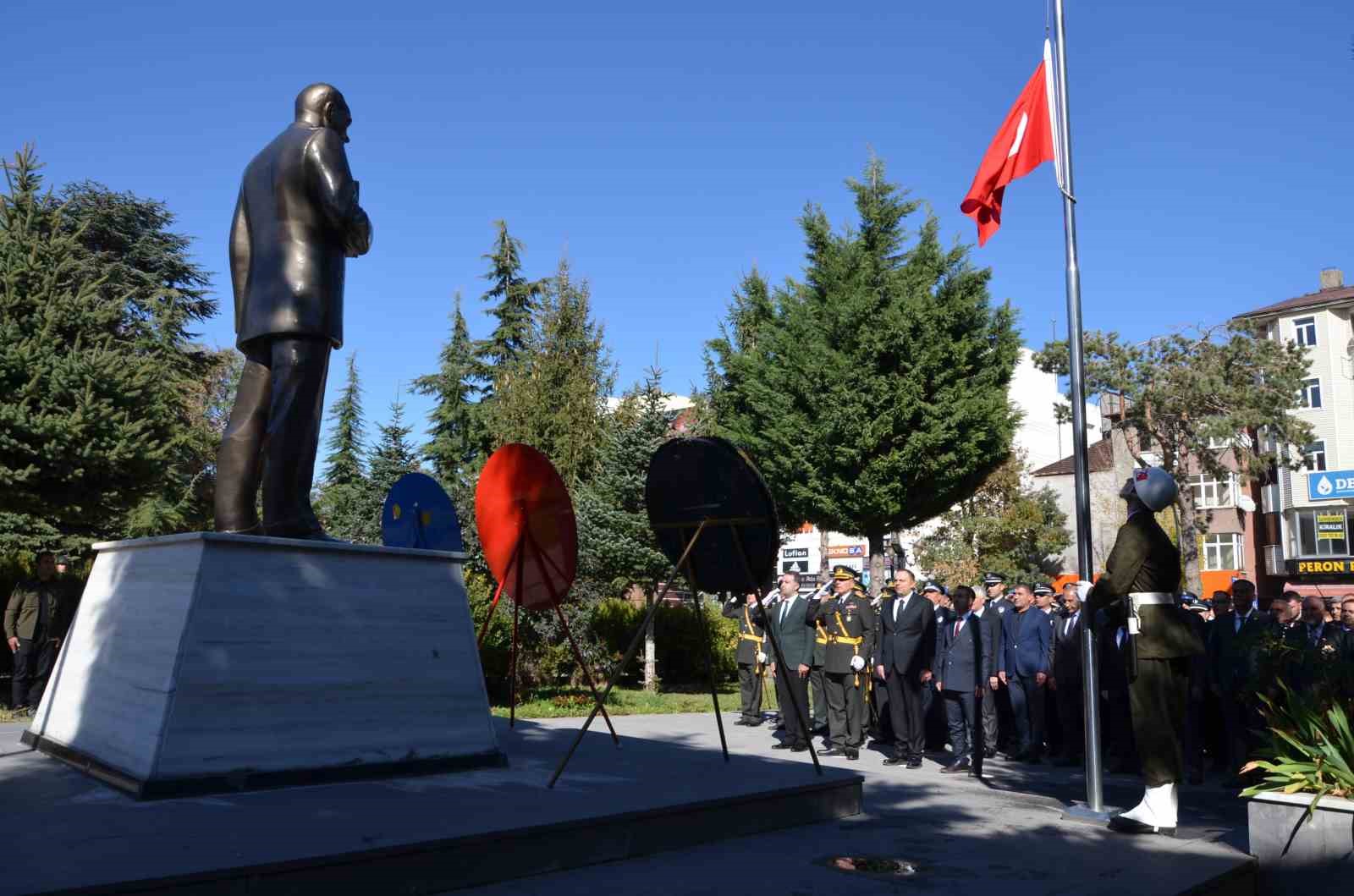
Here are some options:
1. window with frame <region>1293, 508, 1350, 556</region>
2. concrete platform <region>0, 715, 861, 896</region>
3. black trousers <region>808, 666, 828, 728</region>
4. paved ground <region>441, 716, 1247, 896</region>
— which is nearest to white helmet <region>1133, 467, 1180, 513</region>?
paved ground <region>441, 716, 1247, 896</region>

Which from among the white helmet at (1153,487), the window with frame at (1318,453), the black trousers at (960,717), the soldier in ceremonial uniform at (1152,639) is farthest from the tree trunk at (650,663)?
the window with frame at (1318,453)

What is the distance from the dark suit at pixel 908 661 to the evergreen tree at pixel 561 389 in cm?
1278

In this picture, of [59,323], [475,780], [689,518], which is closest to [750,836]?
[475,780]

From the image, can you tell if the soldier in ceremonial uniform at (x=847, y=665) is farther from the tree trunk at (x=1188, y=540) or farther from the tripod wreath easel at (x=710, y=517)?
the tree trunk at (x=1188, y=540)

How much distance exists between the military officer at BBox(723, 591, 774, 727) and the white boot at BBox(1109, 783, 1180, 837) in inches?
293

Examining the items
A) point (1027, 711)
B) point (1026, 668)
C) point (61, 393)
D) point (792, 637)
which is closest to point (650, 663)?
point (792, 637)

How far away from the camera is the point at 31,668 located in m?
13.0

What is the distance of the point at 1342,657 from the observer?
253 inches

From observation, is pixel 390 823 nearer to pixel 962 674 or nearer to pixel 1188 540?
pixel 962 674

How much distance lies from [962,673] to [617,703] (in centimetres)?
836

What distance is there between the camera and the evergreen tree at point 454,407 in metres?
41.2

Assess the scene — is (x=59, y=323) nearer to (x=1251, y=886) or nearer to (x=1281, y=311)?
(x=1251, y=886)

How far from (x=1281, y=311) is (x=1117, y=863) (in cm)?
5449

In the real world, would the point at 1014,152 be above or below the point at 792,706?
above
